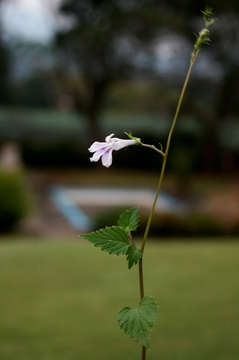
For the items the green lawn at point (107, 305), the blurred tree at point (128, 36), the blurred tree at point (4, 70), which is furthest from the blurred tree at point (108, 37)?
the green lawn at point (107, 305)

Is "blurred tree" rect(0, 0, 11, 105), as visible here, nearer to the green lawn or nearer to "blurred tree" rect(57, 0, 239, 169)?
"blurred tree" rect(57, 0, 239, 169)

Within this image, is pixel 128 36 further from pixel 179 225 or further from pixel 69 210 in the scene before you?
pixel 179 225

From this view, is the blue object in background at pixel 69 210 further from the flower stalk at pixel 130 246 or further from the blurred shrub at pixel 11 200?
the flower stalk at pixel 130 246

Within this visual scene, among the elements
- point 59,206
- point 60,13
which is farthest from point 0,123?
point 59,206

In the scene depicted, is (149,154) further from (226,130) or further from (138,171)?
(226,130)

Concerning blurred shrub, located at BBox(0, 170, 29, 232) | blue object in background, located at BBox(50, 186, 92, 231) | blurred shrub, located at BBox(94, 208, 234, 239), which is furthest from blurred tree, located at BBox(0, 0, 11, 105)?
blurred shrub, located at BBox(94, 208, 234, 239)

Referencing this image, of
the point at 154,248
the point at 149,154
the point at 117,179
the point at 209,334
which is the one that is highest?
the point at 149,154
